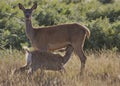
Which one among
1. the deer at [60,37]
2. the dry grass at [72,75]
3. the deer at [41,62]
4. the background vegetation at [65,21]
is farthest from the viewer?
the background vegetation at [65,21]

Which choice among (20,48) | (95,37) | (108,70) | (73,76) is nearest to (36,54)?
(73,76)

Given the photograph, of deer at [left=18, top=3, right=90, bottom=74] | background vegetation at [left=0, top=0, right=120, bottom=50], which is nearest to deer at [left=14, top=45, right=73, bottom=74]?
deer at [left=18, top=3, right=90, bottom=74]

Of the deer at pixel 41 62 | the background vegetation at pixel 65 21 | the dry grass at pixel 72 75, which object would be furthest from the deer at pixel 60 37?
the background vegetation at pixel 65 21

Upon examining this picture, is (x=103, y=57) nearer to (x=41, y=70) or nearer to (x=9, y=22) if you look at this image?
(x=41, y=70)

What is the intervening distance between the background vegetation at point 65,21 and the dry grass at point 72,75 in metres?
3.44

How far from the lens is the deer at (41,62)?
9.42m

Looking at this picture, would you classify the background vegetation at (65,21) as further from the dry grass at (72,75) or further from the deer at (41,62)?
the deer at (41,62)

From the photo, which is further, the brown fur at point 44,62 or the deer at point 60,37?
the deer at point 60,37

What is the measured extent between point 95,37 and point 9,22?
335 centimetres

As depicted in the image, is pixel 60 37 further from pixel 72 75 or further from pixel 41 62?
pixel 72 75

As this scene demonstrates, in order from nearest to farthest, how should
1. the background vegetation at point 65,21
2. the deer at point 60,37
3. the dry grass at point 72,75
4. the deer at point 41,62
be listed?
the dry grass at point 72,75, the deer at point 41,62, the deer at point 60,37, the background vegetation at point 65,21

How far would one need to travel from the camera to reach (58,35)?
10.6m

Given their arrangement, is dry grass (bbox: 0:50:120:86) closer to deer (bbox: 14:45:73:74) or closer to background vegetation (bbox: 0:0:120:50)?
deer (bbox: 14:45:73:74)

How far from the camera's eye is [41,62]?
9562 mm
